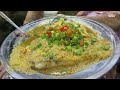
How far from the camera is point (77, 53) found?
1.57 metres

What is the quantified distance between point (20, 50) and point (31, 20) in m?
0.24

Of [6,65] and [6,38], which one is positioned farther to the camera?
[6,38]

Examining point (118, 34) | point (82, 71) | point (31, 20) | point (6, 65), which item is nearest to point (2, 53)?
point (6, 65)

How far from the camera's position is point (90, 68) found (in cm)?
151

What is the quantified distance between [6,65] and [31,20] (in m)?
0.38

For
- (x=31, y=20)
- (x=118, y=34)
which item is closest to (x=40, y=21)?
(x=31, y=20)

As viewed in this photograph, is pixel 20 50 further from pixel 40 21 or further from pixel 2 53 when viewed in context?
pixel 40 21
